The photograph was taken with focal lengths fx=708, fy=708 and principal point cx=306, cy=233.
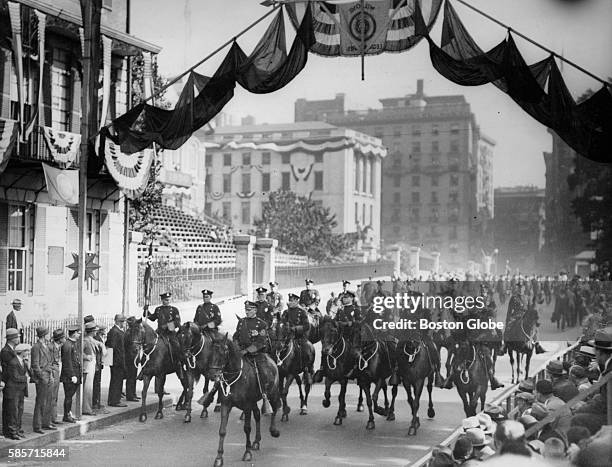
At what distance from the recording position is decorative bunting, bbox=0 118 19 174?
476 inches

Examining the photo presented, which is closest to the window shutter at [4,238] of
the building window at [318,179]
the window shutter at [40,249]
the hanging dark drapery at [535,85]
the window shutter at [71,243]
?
the window shutter at [40,249]

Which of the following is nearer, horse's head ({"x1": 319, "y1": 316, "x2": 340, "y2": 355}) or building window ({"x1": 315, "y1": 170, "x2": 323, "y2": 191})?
horse's head ({"x1": 319, "y1": 316, "x2": 340, "y2": 355})

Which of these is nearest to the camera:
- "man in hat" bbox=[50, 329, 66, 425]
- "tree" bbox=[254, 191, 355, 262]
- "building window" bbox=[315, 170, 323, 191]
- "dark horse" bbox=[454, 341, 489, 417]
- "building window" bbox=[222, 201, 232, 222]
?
"man in hat" bbox=[50, 329, 66, 425]

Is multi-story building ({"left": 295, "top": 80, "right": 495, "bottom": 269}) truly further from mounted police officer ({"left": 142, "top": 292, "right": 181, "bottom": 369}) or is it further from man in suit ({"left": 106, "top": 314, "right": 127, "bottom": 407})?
man in suit ({"left": 106, "top": 314, "right": 127, "bottom": 407})

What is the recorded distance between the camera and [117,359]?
12.0 metres

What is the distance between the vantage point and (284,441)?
10.7m

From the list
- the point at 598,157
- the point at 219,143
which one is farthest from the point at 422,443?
the point at 219,143

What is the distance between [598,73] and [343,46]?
402 centimetres

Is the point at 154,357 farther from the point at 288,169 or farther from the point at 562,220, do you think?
the point at 562,220

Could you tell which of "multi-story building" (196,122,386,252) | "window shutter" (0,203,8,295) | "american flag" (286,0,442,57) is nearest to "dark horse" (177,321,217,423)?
"window shutter" (0,203,8,295)

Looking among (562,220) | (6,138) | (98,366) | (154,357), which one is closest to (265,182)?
(6,138)

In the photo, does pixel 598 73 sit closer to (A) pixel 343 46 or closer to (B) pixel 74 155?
(A) pixel 343 46

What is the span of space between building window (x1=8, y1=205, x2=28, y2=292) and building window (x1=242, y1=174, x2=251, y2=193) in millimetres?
7995

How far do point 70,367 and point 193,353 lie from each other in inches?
77.4
